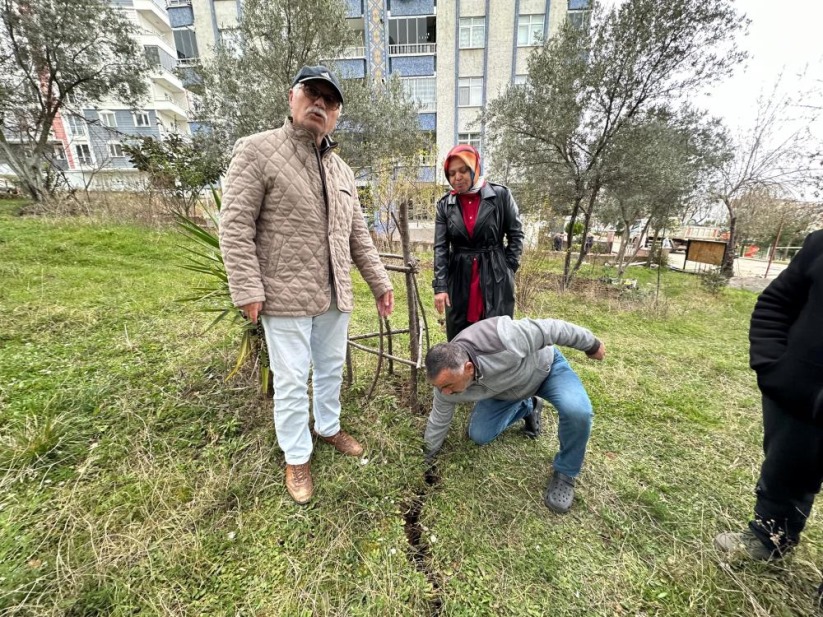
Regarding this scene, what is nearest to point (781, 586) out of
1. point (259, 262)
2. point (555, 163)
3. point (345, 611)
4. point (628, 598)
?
point (628, 598)

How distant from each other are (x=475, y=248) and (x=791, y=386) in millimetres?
1694

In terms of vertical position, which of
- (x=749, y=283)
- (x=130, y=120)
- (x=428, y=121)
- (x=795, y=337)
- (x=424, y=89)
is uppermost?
(x=424, y=89)

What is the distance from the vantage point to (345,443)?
2100 millimetres

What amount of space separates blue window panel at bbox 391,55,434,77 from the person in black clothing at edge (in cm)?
2090

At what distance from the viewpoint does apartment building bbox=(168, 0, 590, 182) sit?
1697 centimetres

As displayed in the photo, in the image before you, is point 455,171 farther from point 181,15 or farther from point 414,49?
point 181,15

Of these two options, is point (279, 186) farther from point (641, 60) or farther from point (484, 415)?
point (641, 60)

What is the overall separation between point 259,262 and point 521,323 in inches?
53.7

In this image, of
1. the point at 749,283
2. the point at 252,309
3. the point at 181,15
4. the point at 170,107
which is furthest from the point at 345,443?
the point at 170,107

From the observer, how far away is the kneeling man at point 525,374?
169 centimetres

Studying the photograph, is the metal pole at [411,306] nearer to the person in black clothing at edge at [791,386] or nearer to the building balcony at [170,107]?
the person in black clothing at edge at [791,386]

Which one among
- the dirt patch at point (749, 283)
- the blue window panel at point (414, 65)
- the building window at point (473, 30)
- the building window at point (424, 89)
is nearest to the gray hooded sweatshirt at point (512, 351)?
the dirt patch at point (749, 283)

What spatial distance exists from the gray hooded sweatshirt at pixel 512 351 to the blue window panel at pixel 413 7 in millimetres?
22008

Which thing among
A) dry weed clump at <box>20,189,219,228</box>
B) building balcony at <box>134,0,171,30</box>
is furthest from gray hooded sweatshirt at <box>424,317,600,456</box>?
building balcony at <box>134,0,171,30</box>
